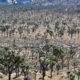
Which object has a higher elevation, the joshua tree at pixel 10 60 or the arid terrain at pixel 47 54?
the joshua tree at pixel 10 60

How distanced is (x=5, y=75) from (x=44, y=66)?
13.0m

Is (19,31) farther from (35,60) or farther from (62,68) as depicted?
(62,68)

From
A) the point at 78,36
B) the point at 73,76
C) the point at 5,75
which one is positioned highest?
the point at 73,76

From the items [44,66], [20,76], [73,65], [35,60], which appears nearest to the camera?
[44,66]

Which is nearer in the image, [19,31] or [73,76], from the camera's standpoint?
[73,76]

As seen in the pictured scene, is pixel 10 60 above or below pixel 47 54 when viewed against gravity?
above

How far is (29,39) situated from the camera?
18575 cm

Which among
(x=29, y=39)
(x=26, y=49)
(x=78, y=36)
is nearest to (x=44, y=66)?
(x=26, y=49)

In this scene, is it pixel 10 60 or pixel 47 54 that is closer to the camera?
pixel 10 60

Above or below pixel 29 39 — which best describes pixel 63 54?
above

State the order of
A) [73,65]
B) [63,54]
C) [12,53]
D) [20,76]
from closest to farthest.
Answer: [12,53], [20,76], [63,54], [73,65]

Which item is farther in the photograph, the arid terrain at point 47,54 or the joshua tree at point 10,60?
the arid terrain at point 47,54

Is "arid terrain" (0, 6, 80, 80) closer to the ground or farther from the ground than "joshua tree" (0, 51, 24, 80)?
closer to the ground

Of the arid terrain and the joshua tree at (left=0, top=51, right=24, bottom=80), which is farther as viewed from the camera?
the arid terrain
